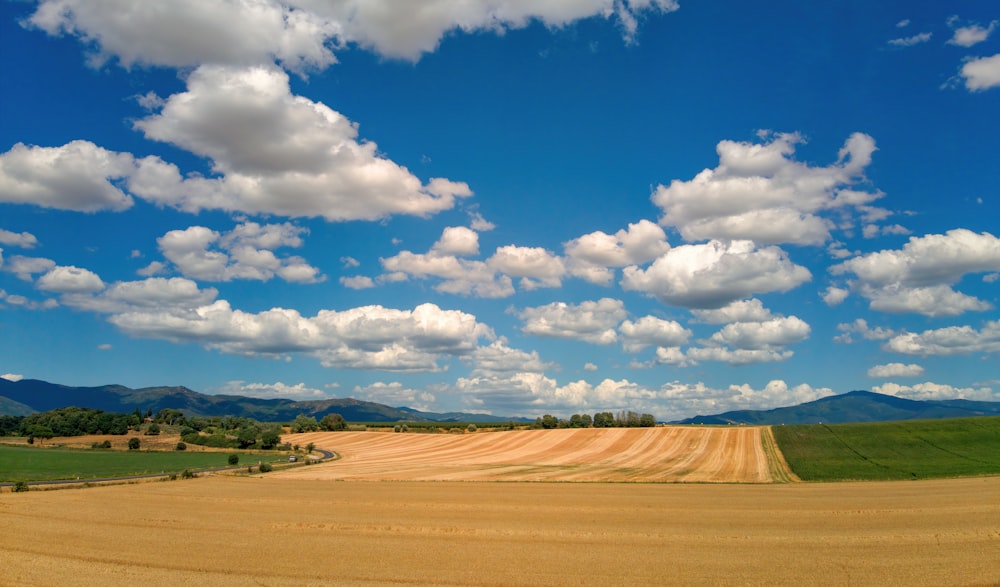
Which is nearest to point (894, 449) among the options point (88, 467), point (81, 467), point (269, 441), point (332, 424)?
point (88, 467)

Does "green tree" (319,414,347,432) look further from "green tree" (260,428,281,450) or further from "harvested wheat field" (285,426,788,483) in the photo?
"green tree" (260,428,281,450)

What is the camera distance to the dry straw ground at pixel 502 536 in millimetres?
24984

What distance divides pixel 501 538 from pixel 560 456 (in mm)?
71177

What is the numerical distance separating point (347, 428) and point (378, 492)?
5855 inches

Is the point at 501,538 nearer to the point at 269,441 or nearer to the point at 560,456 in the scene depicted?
the point at 560,456

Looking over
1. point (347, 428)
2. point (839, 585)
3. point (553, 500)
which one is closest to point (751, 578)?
point (839, 585)

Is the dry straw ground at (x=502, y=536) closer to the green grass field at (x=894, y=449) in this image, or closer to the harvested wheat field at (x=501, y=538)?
the harvested wheat field at (x=501, y=538)

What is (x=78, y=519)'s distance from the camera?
126 feet

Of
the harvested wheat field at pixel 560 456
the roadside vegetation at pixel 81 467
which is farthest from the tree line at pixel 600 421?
the roadside vegetation at pixel 81 467

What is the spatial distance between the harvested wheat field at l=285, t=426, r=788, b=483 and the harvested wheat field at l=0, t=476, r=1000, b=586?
19.3m

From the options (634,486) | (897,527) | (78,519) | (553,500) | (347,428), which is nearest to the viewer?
(897,527)

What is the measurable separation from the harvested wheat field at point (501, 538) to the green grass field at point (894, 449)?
18290 mm

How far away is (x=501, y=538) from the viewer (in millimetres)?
32781

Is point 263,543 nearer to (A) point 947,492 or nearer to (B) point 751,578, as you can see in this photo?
(B) point 751,578
